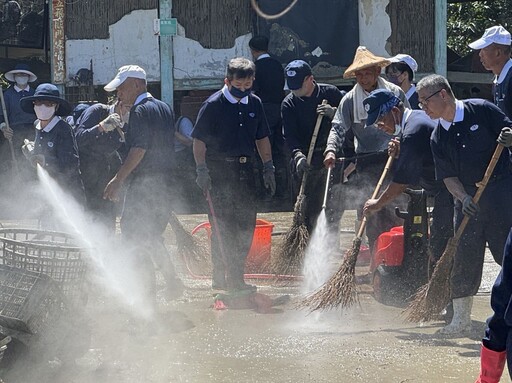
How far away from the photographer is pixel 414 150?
7176mm

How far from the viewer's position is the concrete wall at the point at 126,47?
1374 centimetres

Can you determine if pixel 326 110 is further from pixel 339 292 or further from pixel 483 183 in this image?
pixel 483 183

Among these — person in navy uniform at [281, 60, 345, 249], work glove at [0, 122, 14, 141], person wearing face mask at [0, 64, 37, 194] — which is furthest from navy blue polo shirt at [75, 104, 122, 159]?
person wearing face mask at [0, 64, 37, 194]

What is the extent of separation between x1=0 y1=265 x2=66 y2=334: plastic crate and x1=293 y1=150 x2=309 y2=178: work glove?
367 centimetres

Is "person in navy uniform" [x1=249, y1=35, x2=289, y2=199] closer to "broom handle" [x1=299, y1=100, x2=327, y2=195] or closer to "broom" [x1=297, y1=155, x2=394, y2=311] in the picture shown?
"broom handle" [x1=299, y1=100, x2=327, y2=195]

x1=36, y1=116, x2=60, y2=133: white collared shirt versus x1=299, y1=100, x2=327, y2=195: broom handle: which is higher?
x1=36, y1=116, x2=60, y2=133: white collared shirt

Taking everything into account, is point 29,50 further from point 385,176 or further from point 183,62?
point 385,176

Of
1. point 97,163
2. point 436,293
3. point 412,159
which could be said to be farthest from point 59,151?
point 436,293

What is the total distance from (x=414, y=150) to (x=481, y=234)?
833 mm

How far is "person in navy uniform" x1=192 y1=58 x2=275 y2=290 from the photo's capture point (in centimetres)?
822

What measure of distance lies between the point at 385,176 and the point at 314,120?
177 cm

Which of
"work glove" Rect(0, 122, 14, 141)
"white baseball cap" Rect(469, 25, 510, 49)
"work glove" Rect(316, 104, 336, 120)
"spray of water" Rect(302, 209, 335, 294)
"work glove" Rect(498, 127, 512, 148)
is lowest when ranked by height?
"work glove" Rect(0, 122, 14, 141)

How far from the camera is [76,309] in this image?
5.96m

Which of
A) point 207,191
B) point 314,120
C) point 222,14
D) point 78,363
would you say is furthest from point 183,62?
point 78,363
